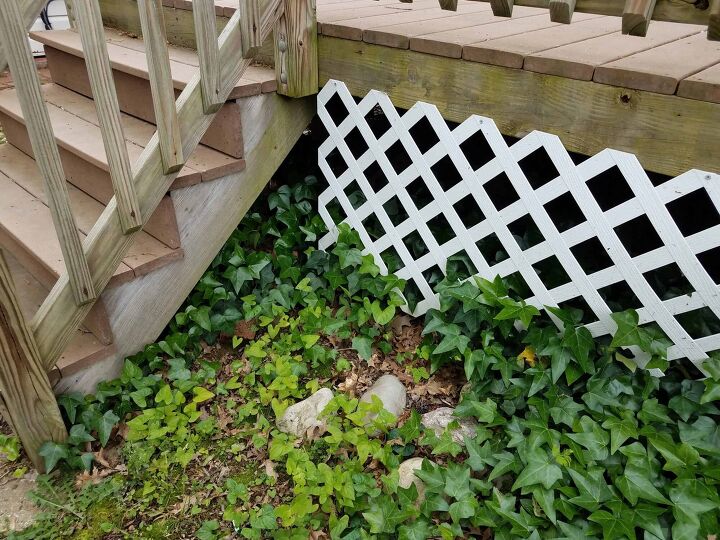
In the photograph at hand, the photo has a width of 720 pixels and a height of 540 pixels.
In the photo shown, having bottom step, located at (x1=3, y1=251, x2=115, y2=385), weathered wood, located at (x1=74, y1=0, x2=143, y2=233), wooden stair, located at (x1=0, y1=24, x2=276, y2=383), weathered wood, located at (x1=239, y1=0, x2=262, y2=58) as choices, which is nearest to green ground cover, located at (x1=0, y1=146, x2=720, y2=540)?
bottom step, located at (x1=3, y1=251, x2=115, y2=385)

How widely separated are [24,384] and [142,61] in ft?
5.03

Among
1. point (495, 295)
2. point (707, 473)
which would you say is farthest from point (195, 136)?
point (707, 473)

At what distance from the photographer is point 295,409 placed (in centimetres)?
218

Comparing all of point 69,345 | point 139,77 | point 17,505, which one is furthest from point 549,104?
point 17,505

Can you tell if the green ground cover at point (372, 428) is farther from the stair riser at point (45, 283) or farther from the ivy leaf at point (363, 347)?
the stair riser at point (45, 283)

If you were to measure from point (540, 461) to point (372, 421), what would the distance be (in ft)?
1.96

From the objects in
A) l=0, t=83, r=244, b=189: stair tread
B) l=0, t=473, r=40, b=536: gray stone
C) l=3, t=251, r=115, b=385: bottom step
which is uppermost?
l=0, t=83, r=244, b=189: stair tread

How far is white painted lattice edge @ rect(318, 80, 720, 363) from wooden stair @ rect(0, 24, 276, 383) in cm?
52

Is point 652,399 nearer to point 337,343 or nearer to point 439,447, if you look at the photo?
point 439,447

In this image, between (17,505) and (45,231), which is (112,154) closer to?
(45,231)

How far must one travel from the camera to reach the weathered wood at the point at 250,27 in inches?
77.9

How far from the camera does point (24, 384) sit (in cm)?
191

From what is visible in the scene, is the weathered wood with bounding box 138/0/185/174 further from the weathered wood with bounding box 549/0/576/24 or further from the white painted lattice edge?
the weathered wood with bounding box 549/0/576/24

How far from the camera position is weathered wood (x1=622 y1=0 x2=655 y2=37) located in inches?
55.5
